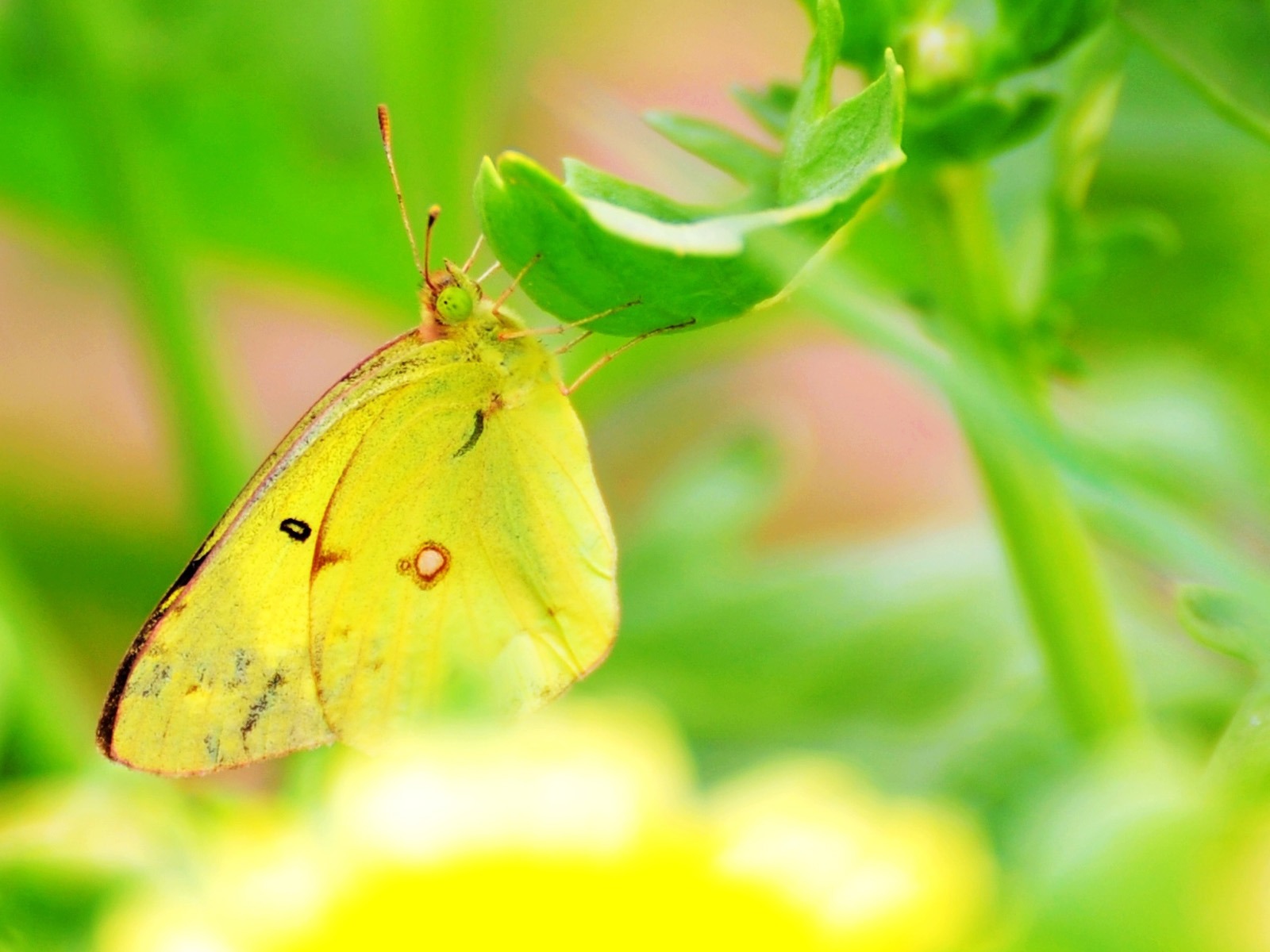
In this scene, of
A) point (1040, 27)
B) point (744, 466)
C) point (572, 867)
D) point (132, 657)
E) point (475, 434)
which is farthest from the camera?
point (744, 466)

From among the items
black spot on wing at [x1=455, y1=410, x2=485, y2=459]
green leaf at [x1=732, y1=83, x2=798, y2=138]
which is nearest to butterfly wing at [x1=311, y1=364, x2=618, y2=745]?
black spot on wing at [x1=455, y1=410, x2=485, y2=459]

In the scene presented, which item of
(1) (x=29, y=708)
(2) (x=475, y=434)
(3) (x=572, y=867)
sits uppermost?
(2) (x=475, y=434)

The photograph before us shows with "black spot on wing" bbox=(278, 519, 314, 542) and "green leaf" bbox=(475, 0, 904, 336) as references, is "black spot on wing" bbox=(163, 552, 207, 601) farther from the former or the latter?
"green leaf" bbox=(475, 0, 904, 336)

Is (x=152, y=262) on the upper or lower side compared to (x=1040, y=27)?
upper

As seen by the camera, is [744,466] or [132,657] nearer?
[132,657]

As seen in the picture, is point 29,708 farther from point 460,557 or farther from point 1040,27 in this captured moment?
point 1040,27

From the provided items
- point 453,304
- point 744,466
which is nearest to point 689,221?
point 453,304

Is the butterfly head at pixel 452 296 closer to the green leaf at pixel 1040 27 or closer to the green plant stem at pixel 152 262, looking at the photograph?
the green plant stem at pixel 152 262
